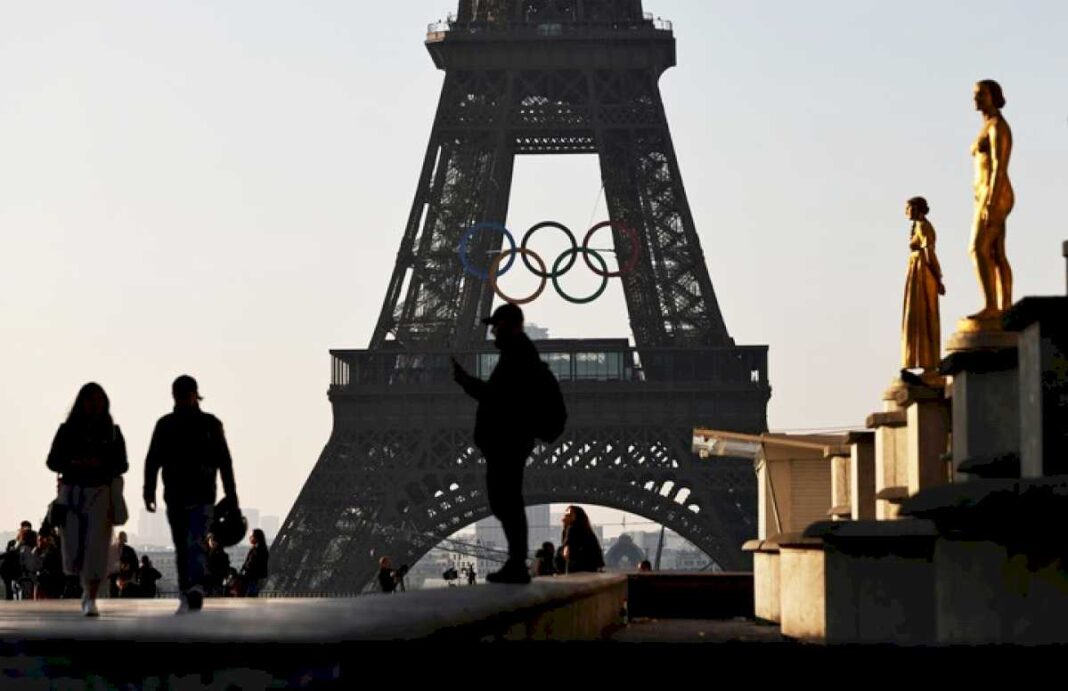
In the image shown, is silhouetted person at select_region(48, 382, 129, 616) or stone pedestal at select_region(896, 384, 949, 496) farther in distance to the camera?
stone pedestal at select_region(896, 384, 949, 496)

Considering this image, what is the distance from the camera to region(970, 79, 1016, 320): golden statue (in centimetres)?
1994

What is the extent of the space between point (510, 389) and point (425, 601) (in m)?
4.31

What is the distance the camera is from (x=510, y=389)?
625 inches

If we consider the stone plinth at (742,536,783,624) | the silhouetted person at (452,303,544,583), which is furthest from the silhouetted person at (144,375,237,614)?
the stone plinth at (742,536,783,624)

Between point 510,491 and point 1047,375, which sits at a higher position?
point 1047,375

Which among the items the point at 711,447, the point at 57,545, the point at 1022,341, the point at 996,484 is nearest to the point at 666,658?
the point at 996,484

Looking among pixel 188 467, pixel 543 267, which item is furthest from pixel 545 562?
pixel 543 267

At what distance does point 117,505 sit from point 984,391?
667cm

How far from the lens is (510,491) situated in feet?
52.6

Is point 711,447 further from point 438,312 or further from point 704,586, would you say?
point 438,312

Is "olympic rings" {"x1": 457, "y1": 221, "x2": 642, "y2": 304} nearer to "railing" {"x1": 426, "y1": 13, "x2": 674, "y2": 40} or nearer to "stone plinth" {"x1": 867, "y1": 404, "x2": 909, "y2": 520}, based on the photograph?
"railing" {"x1": 426, "y1": 13, "x2": 674, "y2": 40}

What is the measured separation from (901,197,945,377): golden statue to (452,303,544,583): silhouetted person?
12.4 metres

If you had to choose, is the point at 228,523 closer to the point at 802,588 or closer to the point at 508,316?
the point at 508,316

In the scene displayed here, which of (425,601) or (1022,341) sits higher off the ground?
(1022,341)
